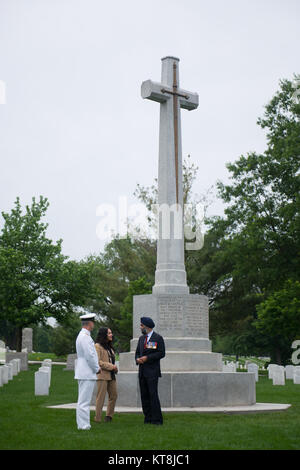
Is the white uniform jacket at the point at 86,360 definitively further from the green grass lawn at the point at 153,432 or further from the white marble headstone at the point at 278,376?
the white marble headstone at the point at 278,376

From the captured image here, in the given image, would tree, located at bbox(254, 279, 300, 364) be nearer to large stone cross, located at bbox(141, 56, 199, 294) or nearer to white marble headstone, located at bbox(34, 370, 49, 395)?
white marble headstone, located at bbox(34, 370, 49, 395)

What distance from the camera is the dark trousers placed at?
383 inches

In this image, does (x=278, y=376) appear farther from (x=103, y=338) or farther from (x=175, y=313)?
(x=103, y=338)

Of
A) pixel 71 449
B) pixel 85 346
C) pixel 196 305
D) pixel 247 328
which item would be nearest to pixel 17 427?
pixel 85 346

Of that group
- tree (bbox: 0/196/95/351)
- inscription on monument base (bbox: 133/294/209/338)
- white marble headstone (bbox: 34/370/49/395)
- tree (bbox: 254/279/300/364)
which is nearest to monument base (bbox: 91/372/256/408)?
inscription on monument base (bbox: 133/294/209/338)

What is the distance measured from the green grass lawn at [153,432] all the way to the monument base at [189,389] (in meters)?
1.04

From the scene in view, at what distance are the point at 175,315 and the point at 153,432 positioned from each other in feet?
16.7

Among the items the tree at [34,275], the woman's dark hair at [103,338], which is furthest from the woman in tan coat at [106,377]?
the tree at [34,275]

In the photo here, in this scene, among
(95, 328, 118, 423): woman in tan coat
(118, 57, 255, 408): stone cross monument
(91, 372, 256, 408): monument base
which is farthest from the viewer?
(118, 57, 255, 408): stone cross monument

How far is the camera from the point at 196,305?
13.9 meters

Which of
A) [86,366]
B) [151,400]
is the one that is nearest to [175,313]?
[151,400]

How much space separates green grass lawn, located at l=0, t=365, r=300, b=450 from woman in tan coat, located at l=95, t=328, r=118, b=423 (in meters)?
0.24

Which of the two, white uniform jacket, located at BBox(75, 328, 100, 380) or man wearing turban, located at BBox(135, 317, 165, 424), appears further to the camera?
man wearing turban, located at BBox(135, 317, 165, 424)
